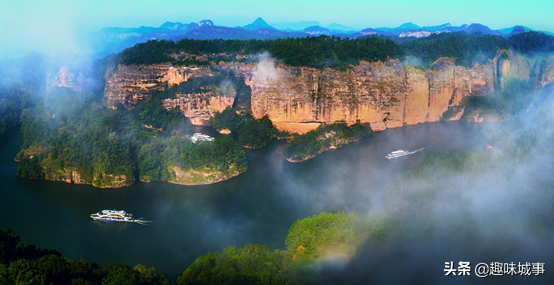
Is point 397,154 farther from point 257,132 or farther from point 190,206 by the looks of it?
point 190,206

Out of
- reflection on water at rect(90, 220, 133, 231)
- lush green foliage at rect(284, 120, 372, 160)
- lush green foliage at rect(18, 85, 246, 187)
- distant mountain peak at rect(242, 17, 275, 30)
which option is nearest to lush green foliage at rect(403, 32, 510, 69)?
lush green foliage at rect(284, 120, 372, 160)

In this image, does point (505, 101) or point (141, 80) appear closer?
point (505, 101)

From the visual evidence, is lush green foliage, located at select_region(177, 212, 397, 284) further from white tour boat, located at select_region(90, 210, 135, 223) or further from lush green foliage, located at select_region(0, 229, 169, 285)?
white tour boat, located at select_region(90, 210, 135, 223)

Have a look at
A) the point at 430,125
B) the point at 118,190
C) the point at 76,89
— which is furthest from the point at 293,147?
the point at 76,89

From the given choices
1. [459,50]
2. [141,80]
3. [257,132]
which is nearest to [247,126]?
[257,132]

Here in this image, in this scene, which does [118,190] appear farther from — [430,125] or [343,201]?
[430,125]
